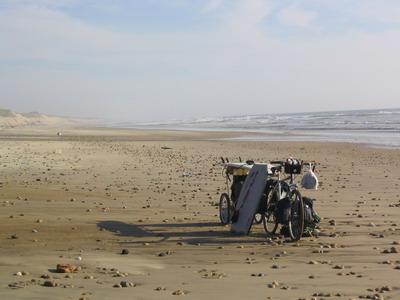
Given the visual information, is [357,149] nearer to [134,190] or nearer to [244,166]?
[134,190]

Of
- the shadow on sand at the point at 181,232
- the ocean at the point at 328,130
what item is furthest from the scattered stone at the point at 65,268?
the ocean at the point at 328,130

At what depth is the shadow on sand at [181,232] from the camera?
868cm

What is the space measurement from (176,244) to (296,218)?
183cm

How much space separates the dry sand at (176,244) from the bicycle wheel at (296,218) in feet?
0.54

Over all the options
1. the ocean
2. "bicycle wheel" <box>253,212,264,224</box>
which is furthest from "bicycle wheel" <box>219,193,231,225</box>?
the ocean

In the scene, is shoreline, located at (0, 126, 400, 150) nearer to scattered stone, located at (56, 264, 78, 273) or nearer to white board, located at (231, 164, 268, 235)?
white board, located at (231, 164, 268, 235)

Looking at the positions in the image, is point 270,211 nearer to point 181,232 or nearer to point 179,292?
point 181,232

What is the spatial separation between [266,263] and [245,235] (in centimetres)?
191

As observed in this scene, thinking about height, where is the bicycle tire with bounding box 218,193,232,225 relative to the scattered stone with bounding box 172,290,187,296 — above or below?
above

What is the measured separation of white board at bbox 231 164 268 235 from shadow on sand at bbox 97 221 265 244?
0.18 metres

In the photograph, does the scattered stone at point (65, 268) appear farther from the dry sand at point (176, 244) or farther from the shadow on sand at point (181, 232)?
the shadow on sand at point (181, 232)

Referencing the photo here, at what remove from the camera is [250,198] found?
30.6 feet

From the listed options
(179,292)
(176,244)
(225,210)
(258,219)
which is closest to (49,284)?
(179,292)

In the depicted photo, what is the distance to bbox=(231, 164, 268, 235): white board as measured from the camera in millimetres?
9055
